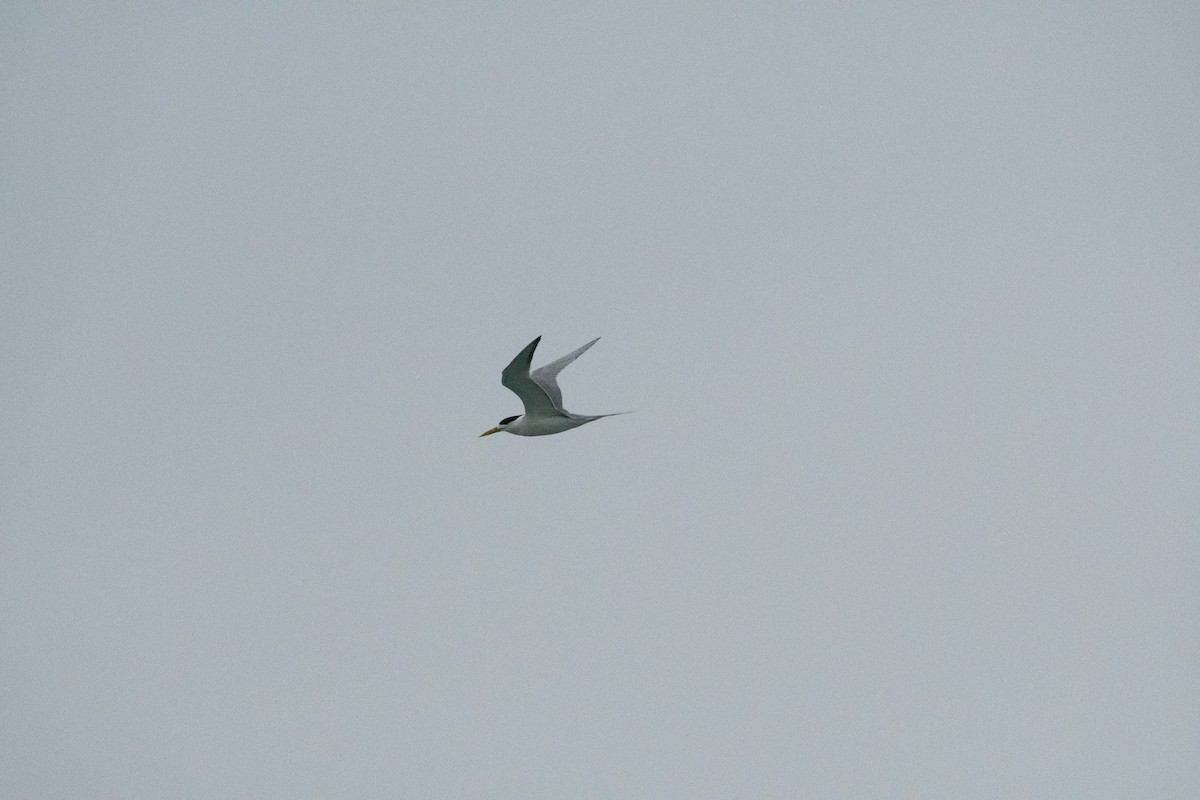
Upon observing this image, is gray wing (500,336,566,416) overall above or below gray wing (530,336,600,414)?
below

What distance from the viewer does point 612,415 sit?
2306cm

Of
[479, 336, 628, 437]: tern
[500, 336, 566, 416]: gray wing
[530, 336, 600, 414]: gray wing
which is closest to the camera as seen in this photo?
[500, 336, 566, 416]: gray wing

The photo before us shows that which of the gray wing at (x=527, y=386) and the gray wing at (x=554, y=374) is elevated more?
the gray wing at (x=554, y=374)

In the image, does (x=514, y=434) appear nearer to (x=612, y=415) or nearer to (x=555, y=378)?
(x=555, y=378)

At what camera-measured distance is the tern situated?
22281 mm

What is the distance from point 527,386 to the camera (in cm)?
2289

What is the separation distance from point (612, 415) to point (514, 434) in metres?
3.16

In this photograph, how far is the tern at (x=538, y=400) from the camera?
22281 mm

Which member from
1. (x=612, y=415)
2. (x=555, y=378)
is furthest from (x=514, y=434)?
(x=612, y=415)

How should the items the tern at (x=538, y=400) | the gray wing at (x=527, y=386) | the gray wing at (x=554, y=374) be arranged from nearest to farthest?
the gray wing at (x=527, y=386) < the tern at (x=538, y=400) < the gray wing at (x=554, y=374)

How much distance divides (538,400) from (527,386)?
0.71 meters

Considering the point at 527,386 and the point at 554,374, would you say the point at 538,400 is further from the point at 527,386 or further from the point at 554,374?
the point at 554,374

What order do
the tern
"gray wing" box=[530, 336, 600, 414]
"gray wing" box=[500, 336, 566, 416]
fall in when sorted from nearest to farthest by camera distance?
1. "gray wing" box=[500, 336, 566, 416]
2. the tern
3. "gray wing" box=[530, 336, 600, 414]

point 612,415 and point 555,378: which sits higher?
point 555,378
